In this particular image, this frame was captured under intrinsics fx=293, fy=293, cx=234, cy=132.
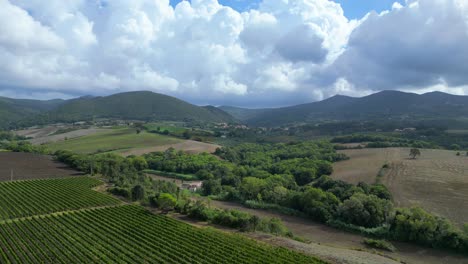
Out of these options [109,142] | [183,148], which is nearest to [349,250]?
[183,148]

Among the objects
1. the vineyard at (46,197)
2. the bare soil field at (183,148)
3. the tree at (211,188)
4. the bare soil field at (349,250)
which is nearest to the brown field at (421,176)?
the bare soil field at (349,250)

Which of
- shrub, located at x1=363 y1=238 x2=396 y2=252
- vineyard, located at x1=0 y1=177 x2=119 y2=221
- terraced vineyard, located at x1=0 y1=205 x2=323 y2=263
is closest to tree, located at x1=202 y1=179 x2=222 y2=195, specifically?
vineyard, located at x1=0 y1=177 x2=119 y2=221

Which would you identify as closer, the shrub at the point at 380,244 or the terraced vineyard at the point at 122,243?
the terraced vineyard at the point at 122,243

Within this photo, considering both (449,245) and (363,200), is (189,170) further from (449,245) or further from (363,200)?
(449,245)

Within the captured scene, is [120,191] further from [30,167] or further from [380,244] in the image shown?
[380,244]

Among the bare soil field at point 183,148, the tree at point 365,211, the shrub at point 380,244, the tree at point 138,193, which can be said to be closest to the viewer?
the shrub at point 380,244

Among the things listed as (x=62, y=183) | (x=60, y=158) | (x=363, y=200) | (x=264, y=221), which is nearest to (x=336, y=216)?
(x=363, y=200)

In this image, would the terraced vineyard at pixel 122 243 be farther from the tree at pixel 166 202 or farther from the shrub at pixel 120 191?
the shrub at pixel 120 191
